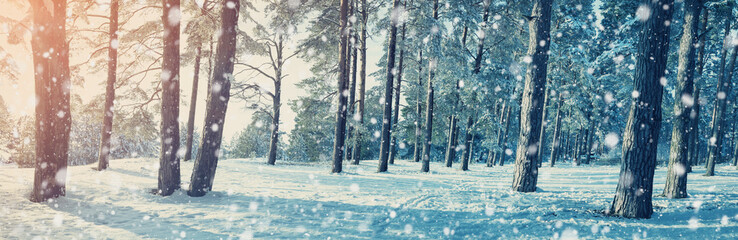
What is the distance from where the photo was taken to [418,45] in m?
15.4

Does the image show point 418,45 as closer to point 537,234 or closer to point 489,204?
point 489,204

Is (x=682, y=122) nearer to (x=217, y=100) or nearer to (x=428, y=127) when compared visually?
(x=428, y=127)

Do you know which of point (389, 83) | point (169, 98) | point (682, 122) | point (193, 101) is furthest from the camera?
point (193, 101)

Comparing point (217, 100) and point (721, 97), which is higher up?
point (721, 97)

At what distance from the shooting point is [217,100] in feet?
27.4

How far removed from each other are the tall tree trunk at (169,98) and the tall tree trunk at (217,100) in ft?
2.02

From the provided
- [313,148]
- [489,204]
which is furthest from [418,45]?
[313,148]

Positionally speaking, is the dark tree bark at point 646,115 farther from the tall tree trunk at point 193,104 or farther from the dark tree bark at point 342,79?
the tall tree trunk at point 193,104

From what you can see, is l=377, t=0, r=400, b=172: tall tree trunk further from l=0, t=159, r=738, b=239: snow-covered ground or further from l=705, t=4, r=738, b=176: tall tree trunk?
l=705, t=4, r=738, b=176: tall tree trunk

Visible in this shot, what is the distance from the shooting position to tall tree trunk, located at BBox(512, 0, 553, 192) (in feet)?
30.7

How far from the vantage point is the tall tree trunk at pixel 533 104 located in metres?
9.36

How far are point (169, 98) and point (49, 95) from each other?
2286mm

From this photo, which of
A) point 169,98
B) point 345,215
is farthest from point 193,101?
point 345,215

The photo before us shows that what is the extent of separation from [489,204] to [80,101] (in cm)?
1797
